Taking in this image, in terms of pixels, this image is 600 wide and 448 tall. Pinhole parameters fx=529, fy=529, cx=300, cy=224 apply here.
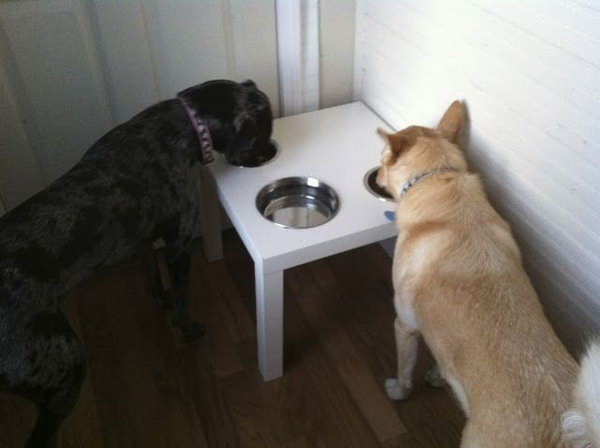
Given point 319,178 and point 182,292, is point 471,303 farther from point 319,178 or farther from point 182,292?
point 182,292

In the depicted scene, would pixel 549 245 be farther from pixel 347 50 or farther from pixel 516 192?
pixel 347 50

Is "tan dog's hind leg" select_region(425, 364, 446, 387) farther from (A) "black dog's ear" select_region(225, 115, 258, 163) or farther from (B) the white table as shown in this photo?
(A) "black dog's ear" select_region(225, 115, 258, 163)

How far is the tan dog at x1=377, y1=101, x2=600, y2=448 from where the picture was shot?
898 mm

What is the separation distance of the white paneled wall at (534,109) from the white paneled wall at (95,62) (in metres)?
0.48

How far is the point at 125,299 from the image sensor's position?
1.83 m

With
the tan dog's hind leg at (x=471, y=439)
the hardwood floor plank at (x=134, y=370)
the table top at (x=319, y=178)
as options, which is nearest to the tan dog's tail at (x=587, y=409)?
the tan dog's hind leg at (x=471, y=439)

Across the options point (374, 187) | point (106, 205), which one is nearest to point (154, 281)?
point (106, 205)

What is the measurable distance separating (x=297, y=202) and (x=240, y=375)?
549 millimetres

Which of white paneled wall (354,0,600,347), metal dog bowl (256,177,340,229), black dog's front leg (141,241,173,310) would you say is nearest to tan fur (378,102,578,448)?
white paneled wall (354,0,600,347)

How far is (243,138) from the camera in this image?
56.8 inches

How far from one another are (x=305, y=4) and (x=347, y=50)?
0.25 metres

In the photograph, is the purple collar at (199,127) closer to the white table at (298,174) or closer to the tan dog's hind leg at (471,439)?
the white table at (298,174)

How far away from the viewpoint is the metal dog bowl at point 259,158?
59.6 inches

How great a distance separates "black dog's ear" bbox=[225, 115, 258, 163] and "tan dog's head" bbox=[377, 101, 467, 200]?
0.37 m
